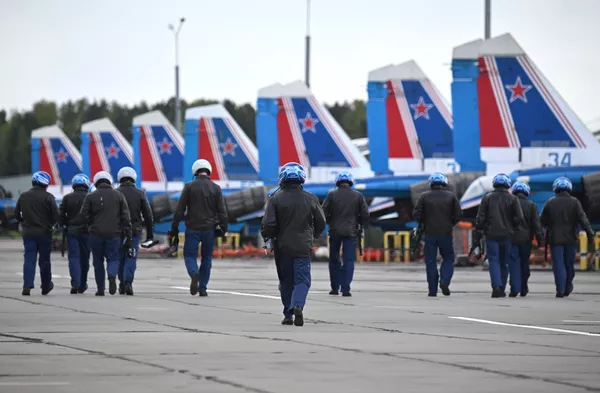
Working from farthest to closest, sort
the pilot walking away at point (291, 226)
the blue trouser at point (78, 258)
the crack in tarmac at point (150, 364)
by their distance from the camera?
the blue trouser at point (78, 258) → the pilot walking away at point (291, 226) → the crack in tarmac at point (150, 364)

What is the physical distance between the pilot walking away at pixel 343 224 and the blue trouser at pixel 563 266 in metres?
2.78

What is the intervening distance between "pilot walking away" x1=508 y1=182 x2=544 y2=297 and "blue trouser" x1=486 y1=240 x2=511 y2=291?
107mm

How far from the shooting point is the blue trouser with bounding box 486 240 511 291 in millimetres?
19094

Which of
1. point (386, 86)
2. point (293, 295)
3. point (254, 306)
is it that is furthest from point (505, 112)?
point (293, 295)

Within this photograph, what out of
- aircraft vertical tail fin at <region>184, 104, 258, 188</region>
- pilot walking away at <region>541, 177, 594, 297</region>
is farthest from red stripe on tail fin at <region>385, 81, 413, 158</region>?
pilot walking away at <region>541, 177, 594, 297</region>

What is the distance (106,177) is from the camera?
18.7 m

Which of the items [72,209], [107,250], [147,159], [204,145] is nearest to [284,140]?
[204,145]

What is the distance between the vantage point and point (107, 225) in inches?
723

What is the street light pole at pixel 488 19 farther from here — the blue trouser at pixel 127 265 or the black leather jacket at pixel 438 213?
the blue trouser at pixel 127 265

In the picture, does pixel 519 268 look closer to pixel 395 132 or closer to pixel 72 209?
pixel 72 209

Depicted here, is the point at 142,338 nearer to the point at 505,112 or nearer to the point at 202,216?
the point at 202,216

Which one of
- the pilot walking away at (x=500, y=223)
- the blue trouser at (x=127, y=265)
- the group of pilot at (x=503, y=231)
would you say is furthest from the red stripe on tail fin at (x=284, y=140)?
the blue trouser at (x=127, y=265)

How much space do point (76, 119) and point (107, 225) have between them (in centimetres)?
12153

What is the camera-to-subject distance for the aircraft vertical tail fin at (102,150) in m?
71.8
